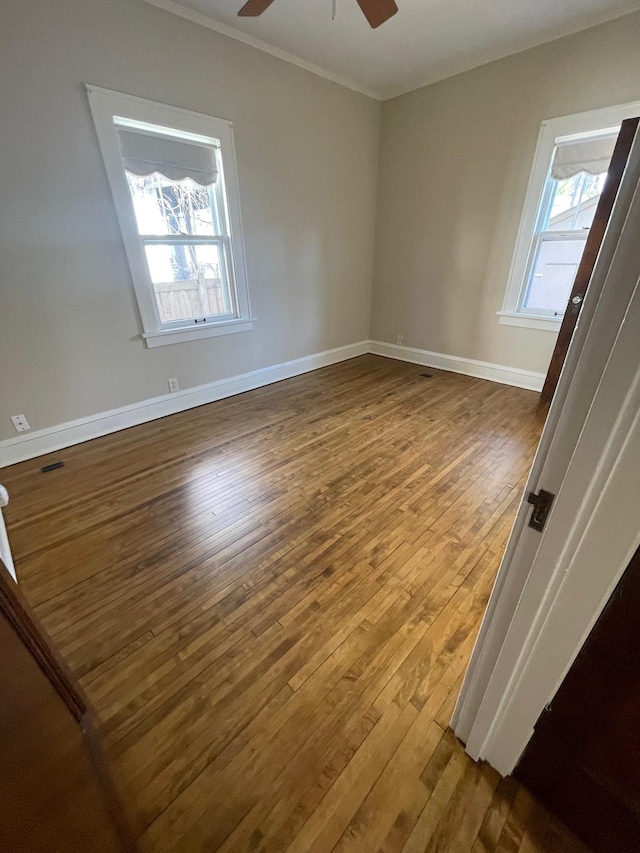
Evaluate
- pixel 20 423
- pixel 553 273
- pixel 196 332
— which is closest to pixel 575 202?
pixel 553 273

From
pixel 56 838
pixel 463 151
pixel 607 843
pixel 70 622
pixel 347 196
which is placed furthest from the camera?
pixel 347 196

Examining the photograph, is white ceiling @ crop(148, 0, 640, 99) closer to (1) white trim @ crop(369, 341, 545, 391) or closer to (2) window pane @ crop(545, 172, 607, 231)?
(2) window pane @ crop(545, 172, 607, 231)

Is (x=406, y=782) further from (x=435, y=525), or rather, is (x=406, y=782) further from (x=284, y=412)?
(x=284, y=412)

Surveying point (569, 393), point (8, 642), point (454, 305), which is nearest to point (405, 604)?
point (569, 393)

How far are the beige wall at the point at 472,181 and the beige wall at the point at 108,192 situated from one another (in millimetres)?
656

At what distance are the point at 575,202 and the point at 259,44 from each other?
2.95m

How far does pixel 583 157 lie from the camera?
2955 mm

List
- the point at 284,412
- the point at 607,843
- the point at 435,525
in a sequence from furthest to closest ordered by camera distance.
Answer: the point at 284,412, the point at 435,525, the point at 607,843

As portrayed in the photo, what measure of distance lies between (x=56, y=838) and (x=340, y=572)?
124cm

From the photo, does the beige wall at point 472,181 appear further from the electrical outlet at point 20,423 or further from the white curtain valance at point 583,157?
the electrical outlet at point 20,423

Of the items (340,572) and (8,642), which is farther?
(340,572)

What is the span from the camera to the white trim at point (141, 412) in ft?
8.25

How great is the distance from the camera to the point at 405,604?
1491 mm

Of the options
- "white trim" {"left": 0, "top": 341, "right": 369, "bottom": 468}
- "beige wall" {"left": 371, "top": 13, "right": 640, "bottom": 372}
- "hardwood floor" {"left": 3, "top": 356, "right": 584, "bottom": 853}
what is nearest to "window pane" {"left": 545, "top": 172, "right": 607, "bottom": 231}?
"beige wall" {"left": 371, "top": 13, "right": 640, "bottom": 372}
